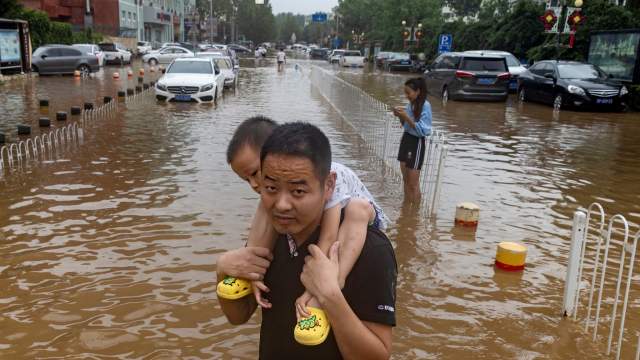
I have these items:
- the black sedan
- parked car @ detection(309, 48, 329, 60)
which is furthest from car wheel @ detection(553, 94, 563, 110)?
parked car @ detection(309, 48, 329, 60)

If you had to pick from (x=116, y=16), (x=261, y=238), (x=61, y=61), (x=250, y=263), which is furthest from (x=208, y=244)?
(x=116, y=16)

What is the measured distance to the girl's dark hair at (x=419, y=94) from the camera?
22.1 feet

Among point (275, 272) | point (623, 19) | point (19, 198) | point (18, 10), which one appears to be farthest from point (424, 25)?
point (275, 272)

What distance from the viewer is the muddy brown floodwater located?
418cm

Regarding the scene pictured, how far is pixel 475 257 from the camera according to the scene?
5914 mm

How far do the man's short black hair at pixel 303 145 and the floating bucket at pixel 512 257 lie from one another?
425 cm

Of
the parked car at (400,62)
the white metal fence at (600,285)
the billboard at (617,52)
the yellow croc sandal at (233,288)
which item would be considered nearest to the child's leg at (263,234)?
the yellow croc sandal at (233,288)

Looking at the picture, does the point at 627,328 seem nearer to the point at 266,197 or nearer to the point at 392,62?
the point at 266,197

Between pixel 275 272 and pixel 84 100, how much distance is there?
17.8 metres

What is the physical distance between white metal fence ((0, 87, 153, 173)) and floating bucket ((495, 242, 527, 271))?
713cm

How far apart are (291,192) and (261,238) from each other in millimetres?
347

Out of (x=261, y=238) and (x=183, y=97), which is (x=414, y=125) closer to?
(x=261, y=238)

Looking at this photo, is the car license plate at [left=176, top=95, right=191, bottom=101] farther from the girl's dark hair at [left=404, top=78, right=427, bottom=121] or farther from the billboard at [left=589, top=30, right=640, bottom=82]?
the billboard at [left=589, top=30, right=640, bottom=82]

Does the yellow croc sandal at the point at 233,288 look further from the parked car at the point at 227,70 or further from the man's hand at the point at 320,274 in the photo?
the parked car at the point at 227,70
